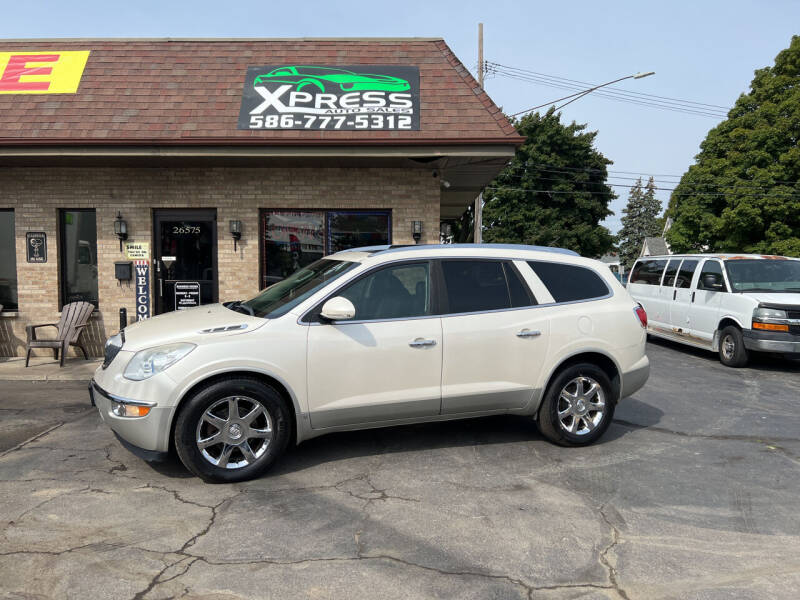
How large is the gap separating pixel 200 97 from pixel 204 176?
125 centimetres

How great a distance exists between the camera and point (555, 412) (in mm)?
5160

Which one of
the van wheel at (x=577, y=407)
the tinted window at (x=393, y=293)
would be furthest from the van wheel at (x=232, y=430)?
the van wheel at (x=577, y=407)

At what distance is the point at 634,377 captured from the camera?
545 cm

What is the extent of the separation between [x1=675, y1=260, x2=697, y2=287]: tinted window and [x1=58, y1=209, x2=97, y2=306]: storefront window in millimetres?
10620

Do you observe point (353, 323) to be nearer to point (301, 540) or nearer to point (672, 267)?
point (301, 540)

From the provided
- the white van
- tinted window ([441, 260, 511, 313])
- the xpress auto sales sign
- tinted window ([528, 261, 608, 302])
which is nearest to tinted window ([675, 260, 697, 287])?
the white van

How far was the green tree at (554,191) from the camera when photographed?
138 ft

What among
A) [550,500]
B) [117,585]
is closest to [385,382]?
[550,500]

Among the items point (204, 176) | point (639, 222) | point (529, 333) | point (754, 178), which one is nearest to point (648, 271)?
point (529, 333)

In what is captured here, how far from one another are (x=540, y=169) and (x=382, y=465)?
40716 millimetres

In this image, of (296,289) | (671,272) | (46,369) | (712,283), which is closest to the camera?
(296,289)

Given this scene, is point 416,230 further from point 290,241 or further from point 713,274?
point 713,274

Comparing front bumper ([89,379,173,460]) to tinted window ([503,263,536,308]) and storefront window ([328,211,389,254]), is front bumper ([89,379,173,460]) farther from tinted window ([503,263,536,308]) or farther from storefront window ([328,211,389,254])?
storefront window ([328,211,389,254])

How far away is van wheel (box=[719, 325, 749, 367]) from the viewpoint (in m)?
→ 9.55
